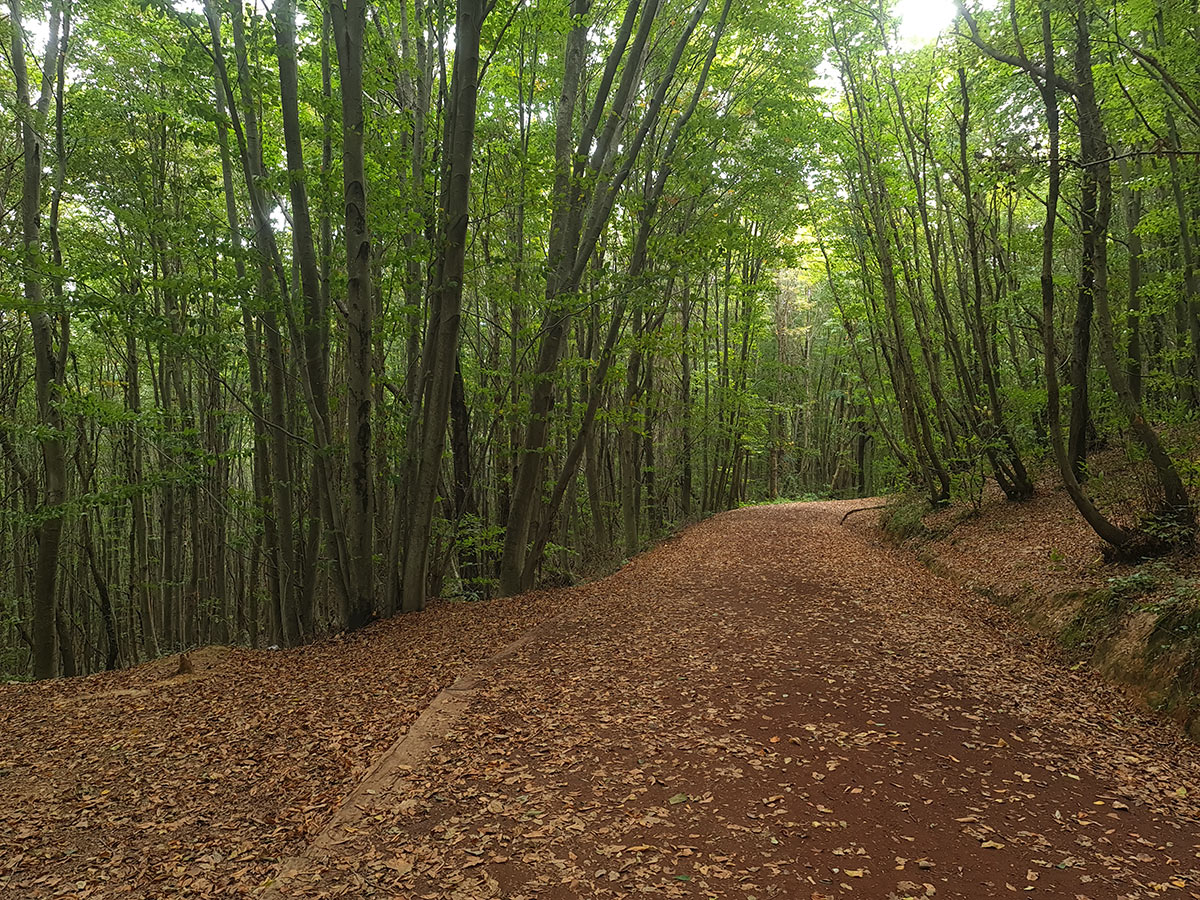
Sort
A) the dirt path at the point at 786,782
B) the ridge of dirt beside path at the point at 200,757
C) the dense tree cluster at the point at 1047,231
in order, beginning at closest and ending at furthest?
the dirt path at the point at 786,782
the ridge of dirt beside path at the point at 200,757
the dense tree cluster at the point at 1047,231

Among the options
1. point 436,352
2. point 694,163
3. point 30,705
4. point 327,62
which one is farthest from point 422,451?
point 694,163

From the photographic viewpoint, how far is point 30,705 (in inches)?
220

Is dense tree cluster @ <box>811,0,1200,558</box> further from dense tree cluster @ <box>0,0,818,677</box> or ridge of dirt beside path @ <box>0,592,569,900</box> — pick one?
ridge of dirt beside path @ <box>0,592,569,900</box>

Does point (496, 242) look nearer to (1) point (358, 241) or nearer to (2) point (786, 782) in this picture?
(1) point (358, 241)

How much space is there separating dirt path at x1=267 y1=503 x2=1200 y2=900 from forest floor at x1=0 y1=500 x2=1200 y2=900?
17 mm

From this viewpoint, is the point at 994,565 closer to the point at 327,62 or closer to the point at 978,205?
the point at 978,205

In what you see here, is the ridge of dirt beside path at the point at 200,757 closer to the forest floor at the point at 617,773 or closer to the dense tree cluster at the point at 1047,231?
the forest floor at the point at 617,773

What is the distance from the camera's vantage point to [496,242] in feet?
35.0

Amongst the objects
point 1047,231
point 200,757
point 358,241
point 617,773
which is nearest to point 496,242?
point 358,241

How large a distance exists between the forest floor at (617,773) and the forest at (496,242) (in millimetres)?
2439

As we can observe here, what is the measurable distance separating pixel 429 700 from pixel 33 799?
2332 millimetres

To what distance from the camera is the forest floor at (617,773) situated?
279 centimetres

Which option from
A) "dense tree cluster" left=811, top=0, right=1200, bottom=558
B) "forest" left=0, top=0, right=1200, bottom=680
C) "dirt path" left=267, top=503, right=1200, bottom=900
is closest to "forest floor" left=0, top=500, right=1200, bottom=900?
"dirt path" left=267, top=503, right=1200, bottom=900

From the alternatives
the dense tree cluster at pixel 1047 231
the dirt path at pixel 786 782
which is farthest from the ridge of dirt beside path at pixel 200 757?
the dense tree cluster at pixel 1047 231
